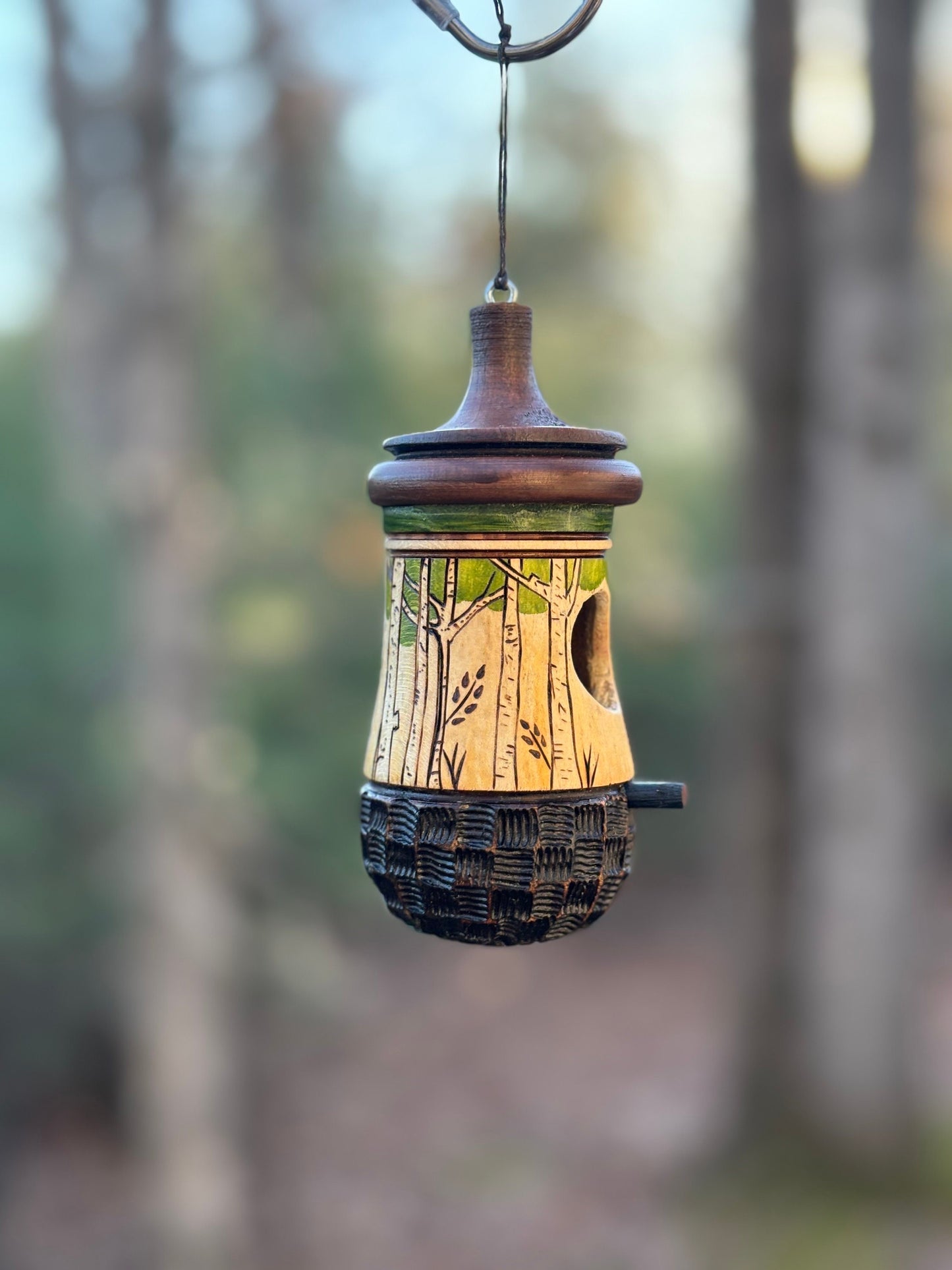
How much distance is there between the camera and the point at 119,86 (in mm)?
6352

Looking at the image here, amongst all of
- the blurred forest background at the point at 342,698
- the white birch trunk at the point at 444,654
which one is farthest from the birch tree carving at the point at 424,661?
the blurred forest background at the point at 342,698

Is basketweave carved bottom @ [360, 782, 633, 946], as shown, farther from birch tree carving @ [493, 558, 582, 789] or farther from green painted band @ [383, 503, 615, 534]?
green painted band @ [383, 503, 615, 534]

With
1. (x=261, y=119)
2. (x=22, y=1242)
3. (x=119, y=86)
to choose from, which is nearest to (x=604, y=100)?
(x=261, y=119)

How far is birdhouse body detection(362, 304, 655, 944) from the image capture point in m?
1.97

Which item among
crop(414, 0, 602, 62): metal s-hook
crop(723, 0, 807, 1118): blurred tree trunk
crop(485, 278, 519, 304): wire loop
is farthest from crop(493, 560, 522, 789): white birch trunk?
crop(723, 0, 807, 1118): blurred tree trunk

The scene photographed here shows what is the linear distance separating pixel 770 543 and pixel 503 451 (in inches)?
172

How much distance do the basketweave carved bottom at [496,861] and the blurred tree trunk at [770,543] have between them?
422 cm

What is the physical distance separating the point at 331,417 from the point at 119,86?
6.82 ft

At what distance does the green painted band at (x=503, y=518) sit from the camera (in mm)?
2000

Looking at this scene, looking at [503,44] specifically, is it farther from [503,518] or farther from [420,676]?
[420,676]

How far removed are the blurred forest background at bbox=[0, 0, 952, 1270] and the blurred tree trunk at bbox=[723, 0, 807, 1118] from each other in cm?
2

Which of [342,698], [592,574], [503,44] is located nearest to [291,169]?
[342,698]

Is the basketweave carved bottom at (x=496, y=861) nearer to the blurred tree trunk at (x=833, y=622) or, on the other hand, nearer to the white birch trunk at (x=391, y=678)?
the white birch trunk at (x=391, y=678)

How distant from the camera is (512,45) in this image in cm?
198
